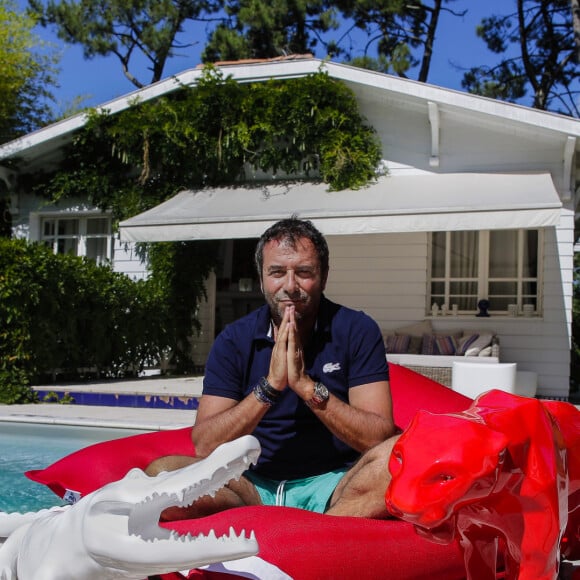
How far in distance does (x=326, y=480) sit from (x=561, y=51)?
19.3 m

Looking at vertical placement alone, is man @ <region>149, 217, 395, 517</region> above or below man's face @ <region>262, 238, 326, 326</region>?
below

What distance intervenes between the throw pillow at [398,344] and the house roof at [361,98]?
9.85ft

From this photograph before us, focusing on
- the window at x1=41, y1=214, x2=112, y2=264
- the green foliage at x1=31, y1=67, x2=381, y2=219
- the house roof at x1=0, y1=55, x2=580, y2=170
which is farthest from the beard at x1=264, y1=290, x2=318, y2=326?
the window at x1=41, y1=214, x2=112, y2=264

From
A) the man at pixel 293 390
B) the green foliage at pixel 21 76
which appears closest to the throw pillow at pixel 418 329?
the man at pixel 293 390

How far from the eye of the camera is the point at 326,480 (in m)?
2.77

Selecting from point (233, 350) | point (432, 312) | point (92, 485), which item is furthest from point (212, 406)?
point (432, 312)

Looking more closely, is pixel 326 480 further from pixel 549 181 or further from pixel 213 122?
pixel 213 122

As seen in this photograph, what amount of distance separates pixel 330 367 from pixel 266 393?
1.11 ft

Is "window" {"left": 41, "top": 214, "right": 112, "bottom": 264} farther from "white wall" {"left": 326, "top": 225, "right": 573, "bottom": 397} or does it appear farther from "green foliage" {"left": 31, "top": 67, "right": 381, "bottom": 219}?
"white wall" {"left": 326, "top": 225, "right": 573, "bottom": 397}

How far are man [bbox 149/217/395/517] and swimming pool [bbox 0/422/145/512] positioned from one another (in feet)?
9.15

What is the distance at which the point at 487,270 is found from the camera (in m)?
9.77

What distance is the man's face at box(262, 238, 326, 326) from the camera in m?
2.79

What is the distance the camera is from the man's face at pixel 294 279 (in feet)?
9.16

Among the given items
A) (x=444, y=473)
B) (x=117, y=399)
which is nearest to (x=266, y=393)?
(x=444, y=473)
